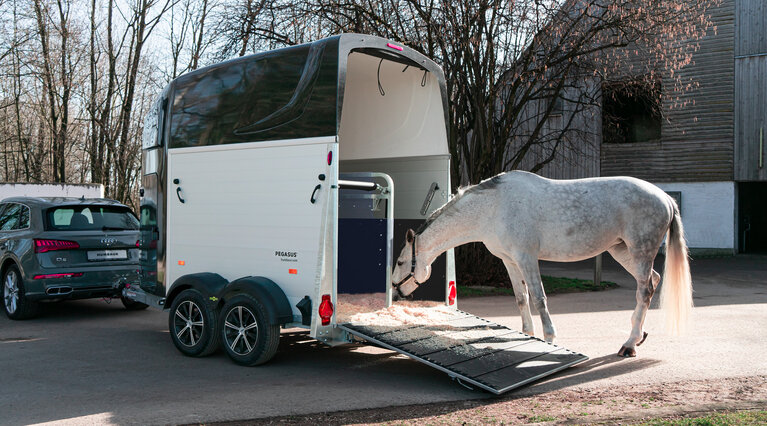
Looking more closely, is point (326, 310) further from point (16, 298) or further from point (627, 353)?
point (16, 298)

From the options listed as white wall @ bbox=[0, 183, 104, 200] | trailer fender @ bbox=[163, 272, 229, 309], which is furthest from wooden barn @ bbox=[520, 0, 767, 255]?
trailer fender @ bbox=[163, 272, 229, 309]

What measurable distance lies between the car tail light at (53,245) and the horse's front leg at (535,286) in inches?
258

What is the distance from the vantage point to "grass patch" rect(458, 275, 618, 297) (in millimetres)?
12547

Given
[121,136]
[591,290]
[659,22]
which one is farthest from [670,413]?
[121,136]

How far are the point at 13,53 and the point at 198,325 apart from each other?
20413 mm

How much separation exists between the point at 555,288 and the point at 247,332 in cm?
847

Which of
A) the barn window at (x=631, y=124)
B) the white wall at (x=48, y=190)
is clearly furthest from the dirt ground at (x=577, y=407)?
the barn window at (x=631, y=124)

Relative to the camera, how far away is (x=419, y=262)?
678cm

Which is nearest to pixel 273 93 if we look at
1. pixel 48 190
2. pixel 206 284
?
pixel 206 284

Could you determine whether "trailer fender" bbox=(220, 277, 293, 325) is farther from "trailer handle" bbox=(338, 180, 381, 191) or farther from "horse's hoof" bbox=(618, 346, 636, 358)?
"horse's hoof" bbox=(618, 346, 636, 358)

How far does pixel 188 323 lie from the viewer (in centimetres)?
702

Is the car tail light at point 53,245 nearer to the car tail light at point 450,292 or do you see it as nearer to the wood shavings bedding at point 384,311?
the wood shavings bedding at point 384,311

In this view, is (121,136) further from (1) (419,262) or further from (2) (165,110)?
(1) (419,262)

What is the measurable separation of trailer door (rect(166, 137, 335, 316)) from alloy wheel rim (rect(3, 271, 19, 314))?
361 centimetres
